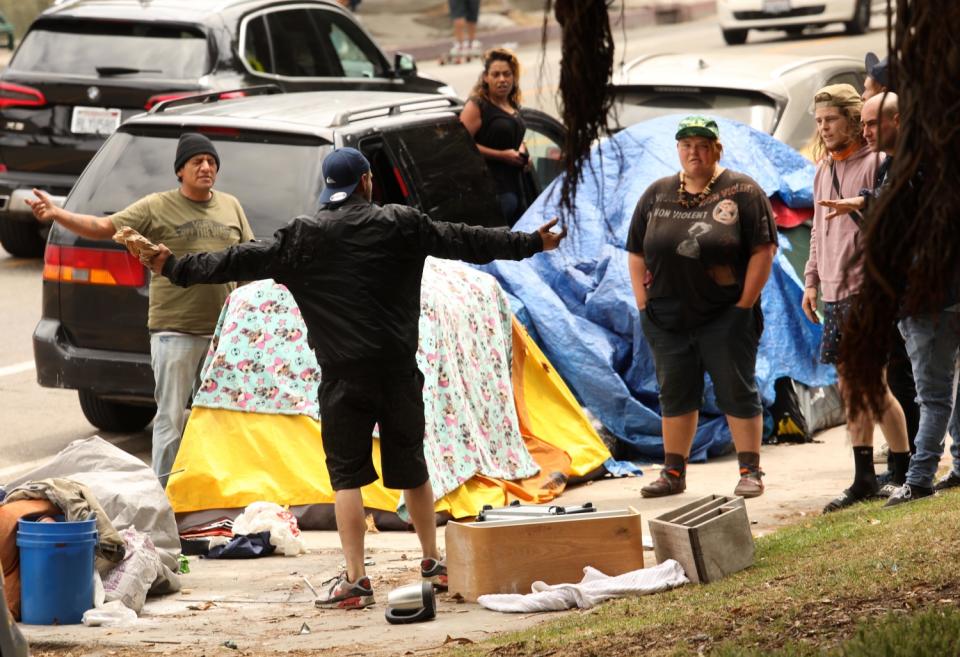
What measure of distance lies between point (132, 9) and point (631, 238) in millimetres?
6036

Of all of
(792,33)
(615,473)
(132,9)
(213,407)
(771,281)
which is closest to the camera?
(213,407)

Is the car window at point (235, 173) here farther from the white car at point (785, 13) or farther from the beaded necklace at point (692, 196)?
the white car at point (785, 13)

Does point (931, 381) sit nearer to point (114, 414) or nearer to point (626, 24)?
point (114, 414)

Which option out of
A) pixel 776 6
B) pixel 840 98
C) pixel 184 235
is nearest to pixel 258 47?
pixel 184 235

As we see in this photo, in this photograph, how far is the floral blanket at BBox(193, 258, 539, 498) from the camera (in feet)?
27.1

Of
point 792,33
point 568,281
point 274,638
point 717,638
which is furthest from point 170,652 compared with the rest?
point 792,33

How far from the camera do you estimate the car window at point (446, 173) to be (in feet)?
Answer: 30.5

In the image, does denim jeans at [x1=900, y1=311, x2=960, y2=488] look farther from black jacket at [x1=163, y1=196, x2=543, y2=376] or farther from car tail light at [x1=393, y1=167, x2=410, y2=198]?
car tail light at [x1=393, y1=167, x2=410, y2=198]

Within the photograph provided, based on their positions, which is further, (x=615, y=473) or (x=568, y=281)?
(x=568, y=281)

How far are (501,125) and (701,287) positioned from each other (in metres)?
2.47

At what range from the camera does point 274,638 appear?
6.35m

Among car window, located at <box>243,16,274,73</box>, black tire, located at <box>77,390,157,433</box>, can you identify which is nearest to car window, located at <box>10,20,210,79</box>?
car window, located at <box>243,16,274,73</box>

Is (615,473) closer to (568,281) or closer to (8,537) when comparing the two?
(568,281)

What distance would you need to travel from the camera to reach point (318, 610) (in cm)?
678
